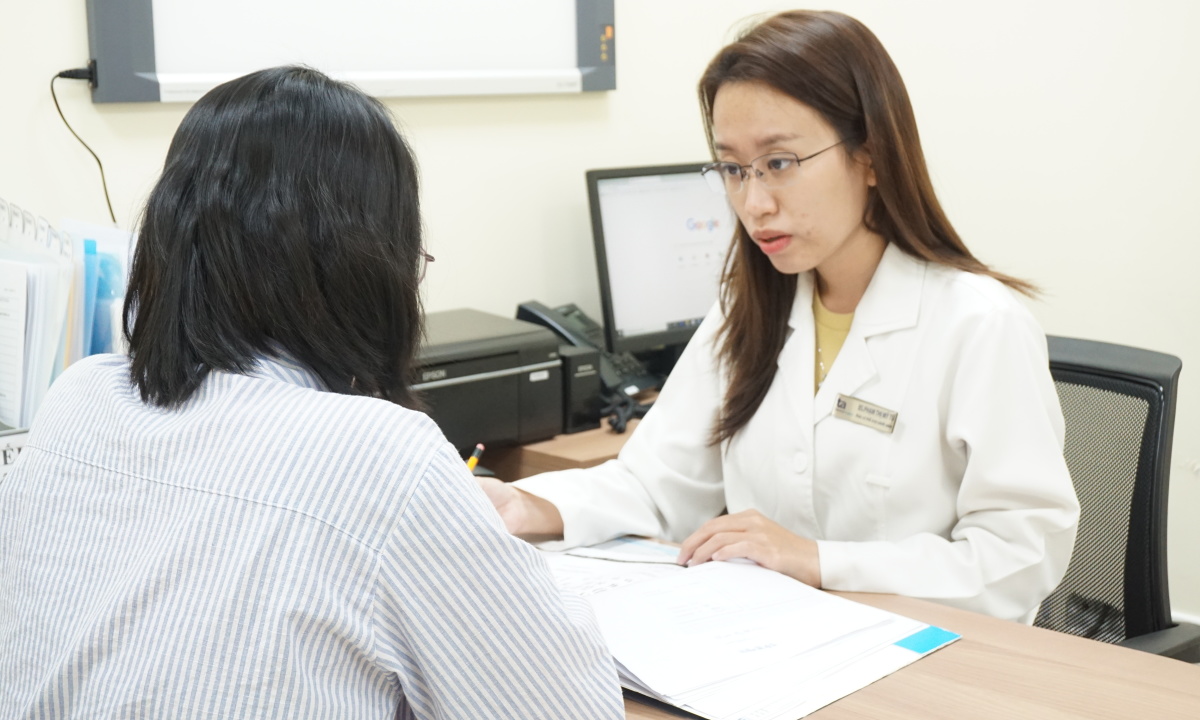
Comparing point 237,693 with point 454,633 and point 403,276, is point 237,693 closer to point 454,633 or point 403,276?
point 454,633

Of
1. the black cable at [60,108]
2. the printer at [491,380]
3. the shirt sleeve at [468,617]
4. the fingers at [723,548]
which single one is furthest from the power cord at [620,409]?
the shirt sleeve at [468,617]

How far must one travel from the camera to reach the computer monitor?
2539 millimetres

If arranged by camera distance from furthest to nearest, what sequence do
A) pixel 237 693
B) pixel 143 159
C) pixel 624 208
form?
pixel 624 208 → pixel 143 159 → pixel 237 693

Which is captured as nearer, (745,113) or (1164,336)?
(745,113)

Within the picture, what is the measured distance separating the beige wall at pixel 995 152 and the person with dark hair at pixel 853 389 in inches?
36.9

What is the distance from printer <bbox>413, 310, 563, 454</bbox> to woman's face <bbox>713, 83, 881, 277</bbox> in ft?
2.15

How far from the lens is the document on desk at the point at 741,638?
3.50 ft

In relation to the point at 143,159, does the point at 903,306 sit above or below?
below

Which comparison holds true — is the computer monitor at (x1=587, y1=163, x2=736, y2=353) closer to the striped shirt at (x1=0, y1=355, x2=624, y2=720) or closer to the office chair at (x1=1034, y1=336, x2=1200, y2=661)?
the office chair at (x1=1034, y1=336, x2=1200, y2=661)

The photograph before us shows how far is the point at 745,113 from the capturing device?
155 cm

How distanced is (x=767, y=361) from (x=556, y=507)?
396 mm

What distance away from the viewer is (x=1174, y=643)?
4.92ft

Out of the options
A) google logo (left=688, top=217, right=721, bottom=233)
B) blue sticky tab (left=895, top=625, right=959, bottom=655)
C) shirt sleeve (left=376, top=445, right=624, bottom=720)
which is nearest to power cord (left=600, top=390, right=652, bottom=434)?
google logo (left=688, top=217, right=721, bottom=233)

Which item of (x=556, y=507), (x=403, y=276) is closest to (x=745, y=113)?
(x=556, y=507)
